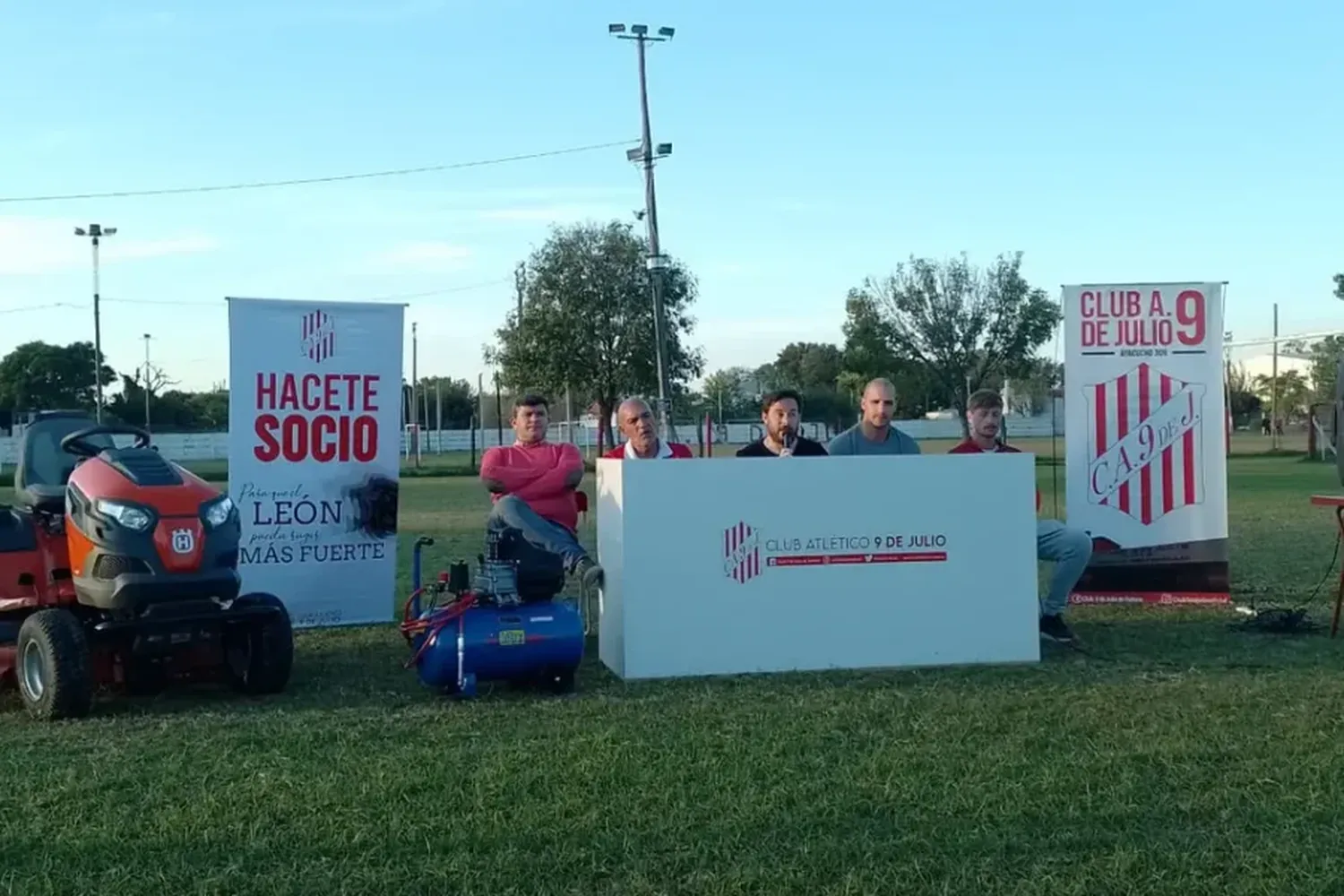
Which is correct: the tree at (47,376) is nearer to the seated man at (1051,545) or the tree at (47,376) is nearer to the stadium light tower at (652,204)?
the stadium light tower at (652,204)

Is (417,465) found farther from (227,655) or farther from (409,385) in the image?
(227,655)

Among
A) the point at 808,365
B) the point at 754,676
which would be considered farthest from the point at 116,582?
the point at 808,365

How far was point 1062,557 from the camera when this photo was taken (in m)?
8.01

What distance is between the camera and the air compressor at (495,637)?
6203mm

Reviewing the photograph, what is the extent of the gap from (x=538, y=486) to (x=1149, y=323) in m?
4.57

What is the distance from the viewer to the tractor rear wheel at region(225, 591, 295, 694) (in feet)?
21.1

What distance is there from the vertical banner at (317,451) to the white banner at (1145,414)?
462cm

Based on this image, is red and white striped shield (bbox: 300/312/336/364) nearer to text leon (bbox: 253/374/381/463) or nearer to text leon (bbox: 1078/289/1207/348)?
text leon (bbox: 253/374/381/463)

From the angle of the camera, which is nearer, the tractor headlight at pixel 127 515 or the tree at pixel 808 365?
the tractor headlight at pixel 127 515

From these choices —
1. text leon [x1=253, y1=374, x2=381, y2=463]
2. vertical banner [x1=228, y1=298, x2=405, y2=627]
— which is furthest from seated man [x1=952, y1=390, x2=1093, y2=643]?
text leon [x1=253, y1=374, x2=381, y2=463]

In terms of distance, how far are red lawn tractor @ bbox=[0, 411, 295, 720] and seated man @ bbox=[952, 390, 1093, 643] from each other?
4001mm

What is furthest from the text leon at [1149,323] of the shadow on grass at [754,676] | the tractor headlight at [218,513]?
the tractor headlight at [218,513]

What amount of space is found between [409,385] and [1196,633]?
49.8m

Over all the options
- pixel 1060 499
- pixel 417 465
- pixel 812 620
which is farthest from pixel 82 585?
pixel 417 465
